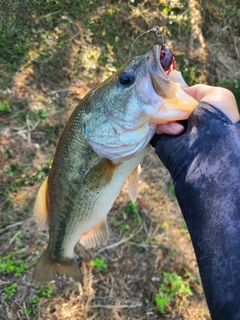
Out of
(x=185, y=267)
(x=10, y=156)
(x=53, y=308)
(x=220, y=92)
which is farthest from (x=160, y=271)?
(x=220, y=92)

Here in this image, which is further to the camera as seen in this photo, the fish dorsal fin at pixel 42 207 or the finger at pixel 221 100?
the fish dorsal fin at pixel 42 207

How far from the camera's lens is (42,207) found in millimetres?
2459

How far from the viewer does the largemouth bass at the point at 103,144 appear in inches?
75.7

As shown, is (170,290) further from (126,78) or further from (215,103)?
(126,78)

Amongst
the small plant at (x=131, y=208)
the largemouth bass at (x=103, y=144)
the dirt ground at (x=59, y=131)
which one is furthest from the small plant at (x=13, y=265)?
the small plant at (x=131, y=208)

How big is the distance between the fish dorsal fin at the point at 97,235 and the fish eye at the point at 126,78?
3.20ft

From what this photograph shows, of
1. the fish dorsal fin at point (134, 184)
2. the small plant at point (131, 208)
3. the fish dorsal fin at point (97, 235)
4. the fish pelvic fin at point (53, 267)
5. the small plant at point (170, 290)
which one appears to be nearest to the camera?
the fish dorsal fin at point (134, 184)

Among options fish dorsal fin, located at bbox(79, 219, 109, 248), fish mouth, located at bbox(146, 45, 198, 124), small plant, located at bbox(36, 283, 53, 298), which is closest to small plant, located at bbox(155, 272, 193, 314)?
small plant, located at bbox(36, 283, 53, 298)

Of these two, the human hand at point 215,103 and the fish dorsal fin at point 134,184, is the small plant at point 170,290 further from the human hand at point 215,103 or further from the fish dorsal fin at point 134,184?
the human hand at point 215,103

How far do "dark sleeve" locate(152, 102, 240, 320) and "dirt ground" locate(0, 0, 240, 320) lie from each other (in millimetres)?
1739

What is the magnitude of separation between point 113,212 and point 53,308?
1.04 meters

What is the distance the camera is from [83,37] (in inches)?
180

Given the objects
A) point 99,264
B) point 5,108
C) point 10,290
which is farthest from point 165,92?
point 5,108

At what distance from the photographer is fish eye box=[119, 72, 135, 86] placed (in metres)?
1.97
